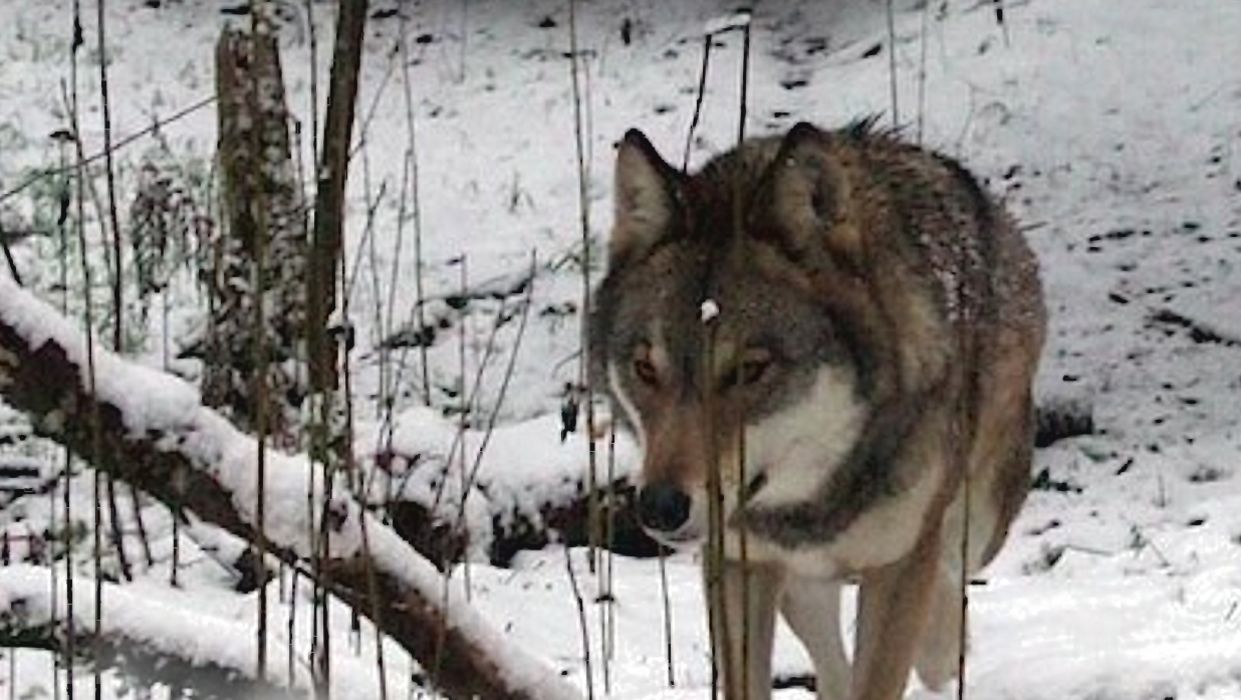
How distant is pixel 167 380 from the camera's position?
8.71ft

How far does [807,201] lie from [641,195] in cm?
32

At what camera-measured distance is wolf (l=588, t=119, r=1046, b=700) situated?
13.2ft

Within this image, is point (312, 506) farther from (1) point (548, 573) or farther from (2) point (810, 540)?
(1) point (548, 573)

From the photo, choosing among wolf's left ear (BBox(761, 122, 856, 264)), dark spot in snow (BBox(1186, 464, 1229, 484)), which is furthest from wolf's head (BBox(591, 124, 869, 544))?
dark spot in snow (BBox(1186, 464, 1229, 484))

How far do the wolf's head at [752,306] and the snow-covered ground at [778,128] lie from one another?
63 cm

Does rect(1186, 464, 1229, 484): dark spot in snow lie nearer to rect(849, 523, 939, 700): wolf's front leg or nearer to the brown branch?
the brown branch

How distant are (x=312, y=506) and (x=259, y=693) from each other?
1.02ft

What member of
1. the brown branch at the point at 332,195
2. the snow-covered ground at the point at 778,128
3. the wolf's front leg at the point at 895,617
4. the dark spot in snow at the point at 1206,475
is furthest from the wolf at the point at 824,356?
the dark spot in snow at the point at 1206,475

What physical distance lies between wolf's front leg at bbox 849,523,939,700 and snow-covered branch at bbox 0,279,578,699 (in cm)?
158

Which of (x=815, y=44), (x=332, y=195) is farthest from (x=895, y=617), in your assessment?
(x=815, y=44)

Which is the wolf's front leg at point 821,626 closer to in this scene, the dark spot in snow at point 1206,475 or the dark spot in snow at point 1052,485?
the dark spot in snow at point 1052,485

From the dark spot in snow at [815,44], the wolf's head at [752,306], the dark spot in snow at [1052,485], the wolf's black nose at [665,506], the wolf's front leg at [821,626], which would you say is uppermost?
the wolf's head at [752,306]

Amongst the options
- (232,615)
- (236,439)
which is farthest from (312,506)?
(232,615)

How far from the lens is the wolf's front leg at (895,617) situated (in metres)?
4.43
